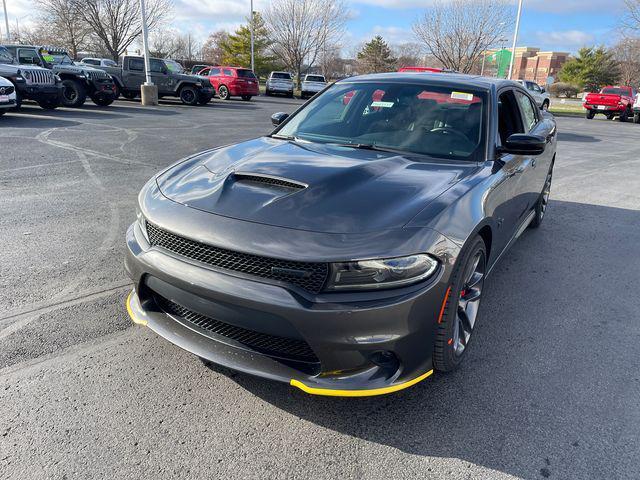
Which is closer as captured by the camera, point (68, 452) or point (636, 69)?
point (68, 452)

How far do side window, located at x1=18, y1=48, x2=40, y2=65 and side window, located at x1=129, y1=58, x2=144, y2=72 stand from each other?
16.6ft

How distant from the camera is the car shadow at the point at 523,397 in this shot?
221 cm

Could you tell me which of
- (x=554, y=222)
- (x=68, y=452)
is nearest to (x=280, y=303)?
(x=68, y=452)

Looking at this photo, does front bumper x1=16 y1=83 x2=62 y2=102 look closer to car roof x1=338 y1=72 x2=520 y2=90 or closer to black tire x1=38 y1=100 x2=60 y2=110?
black tire x1=38 y1=100 x2=60 y2=110

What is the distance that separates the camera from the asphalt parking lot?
82.7 inches

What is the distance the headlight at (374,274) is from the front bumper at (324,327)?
1.8 inches

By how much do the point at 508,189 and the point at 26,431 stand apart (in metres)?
3.24

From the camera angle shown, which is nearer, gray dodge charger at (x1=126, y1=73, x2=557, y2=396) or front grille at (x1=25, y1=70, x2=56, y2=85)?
gray dodge charger at (x1=126, y1=73, x2=557, y2=396)

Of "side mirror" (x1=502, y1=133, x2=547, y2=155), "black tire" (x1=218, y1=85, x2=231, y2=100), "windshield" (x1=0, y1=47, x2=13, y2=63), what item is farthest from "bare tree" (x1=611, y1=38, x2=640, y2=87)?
"side mirror" (x1=502, y1=133, x2=547, y2=155)

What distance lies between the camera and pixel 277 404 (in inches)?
96.3

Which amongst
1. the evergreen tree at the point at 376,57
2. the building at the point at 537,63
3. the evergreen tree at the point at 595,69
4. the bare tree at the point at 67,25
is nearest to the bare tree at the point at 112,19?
the bare tree at the point at 67,25

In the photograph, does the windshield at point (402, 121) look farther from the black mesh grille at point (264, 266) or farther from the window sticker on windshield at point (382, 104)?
the black mesh grille at point (264, 266)

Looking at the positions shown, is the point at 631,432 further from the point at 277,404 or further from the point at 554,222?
the point at 554,222

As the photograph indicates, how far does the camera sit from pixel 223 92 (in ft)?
85.8
